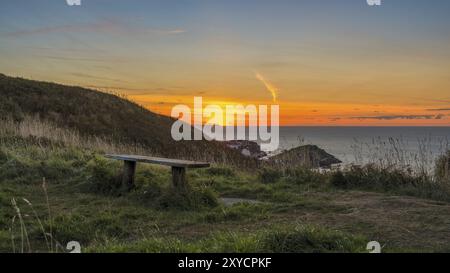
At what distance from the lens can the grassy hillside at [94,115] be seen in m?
28.8

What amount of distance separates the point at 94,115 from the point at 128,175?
2474cm

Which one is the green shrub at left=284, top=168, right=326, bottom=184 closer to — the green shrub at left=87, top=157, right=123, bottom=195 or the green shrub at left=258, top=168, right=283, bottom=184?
the green shrub at left=258, top=168, right=283, bottom=184

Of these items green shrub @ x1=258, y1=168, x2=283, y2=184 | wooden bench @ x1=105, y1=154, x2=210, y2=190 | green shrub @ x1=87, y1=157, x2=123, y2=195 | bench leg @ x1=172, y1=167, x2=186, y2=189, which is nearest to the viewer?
wooden bench @ x1=105, y1=154, x2=210, y2=190

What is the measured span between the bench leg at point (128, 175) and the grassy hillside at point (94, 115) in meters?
17.5

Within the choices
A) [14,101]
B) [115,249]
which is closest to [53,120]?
[14,101]

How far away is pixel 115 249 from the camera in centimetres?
466

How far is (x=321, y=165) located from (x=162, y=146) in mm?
19922

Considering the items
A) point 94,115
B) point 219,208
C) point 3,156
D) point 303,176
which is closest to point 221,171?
point 303,176

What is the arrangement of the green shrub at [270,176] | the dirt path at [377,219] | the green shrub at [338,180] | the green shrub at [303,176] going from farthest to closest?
the green shrub at [270,176]
the green shrub at [303,176]
the green shrub at [338,180]
the dirt path at [377,219]

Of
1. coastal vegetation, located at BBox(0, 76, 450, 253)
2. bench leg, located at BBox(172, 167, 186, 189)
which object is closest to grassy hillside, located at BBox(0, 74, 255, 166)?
coastal vegetation, located at BBox(0, 76, 450, 253)

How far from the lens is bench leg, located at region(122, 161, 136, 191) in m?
8.91

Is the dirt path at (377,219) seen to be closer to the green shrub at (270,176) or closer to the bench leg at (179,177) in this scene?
the bench leg at (179,177)

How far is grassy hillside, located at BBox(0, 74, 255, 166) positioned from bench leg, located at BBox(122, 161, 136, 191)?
57.4 feet

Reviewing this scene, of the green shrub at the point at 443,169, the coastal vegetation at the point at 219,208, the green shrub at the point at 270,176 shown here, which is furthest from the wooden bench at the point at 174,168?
the green shrub at the point at 443,169
